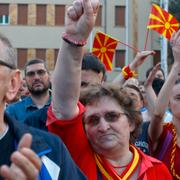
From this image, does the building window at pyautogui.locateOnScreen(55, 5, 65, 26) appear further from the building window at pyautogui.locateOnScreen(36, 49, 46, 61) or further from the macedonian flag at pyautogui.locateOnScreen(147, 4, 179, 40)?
the macedonian flag at pyautogui.locateOnScreen(147, 4, 179, 40)

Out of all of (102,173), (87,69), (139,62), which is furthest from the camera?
(139,62)

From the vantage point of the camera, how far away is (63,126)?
9.55ft

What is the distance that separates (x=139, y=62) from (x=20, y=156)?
4.33 m

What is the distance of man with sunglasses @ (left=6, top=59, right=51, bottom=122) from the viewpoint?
551 centimetres

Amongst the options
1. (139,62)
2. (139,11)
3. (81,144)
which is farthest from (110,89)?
(139,11)

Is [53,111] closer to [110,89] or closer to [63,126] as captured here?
[63,126]

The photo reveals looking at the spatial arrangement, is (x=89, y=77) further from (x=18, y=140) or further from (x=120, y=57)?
(x=120, y=57)

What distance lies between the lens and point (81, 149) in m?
3.09

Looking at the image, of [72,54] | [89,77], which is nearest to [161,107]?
[89,77]

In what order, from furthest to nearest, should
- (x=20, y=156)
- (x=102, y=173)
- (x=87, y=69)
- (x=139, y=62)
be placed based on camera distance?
(x=139, y=62), (x=87, y=69), (x=102, y=173), (x=20, y=156)

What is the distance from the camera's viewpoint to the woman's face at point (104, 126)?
3.24 m

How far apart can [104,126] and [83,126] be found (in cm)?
12

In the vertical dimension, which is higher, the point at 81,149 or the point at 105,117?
the point at 105,117

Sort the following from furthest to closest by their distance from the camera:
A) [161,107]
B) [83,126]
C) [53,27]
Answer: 1. [53,27]
2. [161,107]
3. [83,126]
